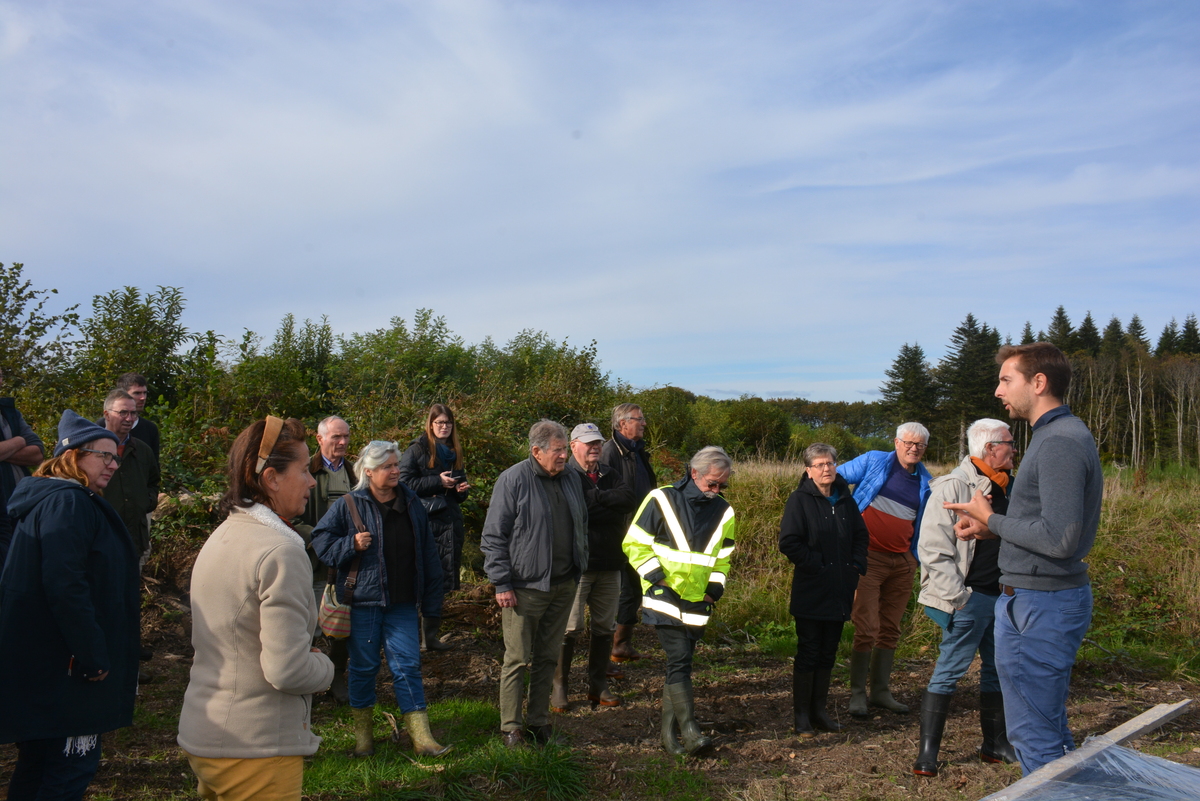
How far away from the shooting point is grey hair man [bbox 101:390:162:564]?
5.46 m

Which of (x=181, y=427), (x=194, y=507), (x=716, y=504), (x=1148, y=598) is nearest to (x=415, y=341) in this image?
(x=181, y=427)

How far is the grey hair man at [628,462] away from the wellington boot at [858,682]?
188 centimetres

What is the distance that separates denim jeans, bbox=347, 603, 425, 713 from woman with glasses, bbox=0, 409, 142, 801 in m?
1.55

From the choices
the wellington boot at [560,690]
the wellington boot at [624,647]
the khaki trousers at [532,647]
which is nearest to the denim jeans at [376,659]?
the khaki trousers at [532,647]

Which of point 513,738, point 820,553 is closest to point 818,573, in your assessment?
point 820,553

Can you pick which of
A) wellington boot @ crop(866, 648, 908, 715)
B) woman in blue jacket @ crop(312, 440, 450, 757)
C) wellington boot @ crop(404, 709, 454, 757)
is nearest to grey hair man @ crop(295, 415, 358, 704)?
woman in blue jacket @ crop(312, 440, 450, 757)

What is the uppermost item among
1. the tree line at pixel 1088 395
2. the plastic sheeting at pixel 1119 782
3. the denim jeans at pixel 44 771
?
the tree line at pixel 1088 395

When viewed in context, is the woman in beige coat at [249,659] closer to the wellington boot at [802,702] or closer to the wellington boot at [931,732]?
the wellington boot at [931,732]

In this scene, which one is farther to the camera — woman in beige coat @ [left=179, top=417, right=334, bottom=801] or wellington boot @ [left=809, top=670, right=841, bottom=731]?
wellington boot @ [left=809, top=670, right=841, bottom=731]

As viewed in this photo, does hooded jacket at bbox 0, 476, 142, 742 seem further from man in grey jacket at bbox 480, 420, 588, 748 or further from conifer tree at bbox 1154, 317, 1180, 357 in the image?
conifer tree at bbox 1154, 317, 1180, 357

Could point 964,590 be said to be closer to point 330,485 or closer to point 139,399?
point 330,485

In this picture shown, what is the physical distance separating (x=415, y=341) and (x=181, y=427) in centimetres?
644

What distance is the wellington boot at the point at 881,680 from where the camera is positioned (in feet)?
20.5

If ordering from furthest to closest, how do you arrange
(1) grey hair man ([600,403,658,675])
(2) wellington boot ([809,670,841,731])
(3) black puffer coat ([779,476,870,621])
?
(1) grey hair man ([600,403,658,675]) < (2) wellington boot ([809,670,841,731]) < (3) black puffer coat ([779,476,870,621])
